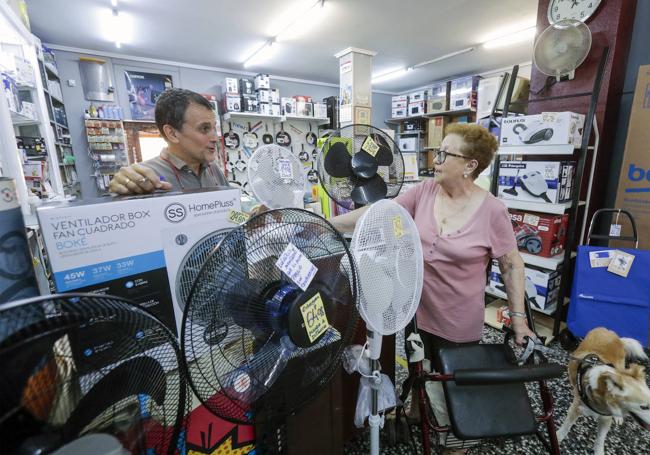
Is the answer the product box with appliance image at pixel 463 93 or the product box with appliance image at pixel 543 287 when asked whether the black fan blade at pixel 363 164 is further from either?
the product box with appliance image at pixel 463 93

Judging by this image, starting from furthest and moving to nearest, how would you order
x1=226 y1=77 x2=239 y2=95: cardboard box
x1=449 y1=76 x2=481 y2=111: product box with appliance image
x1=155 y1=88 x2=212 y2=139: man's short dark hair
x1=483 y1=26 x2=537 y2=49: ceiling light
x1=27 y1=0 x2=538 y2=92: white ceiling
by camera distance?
x1=449 y1=76 x2=481 y2=111: product box with appliance image < x1=226 y1=77 x2=239 y2=95: cardboard box < x1=483 y1=26 x2=537 y2=49: ceiling light < x1=27 y1=0 x2=538 y2=92: white ceiling < x1=155 y1=88 x2=212 y2=139: man's short dark hair

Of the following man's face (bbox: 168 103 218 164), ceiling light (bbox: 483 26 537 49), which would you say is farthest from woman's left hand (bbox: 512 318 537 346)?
ceiling light (bbox: 483 26 537 49)

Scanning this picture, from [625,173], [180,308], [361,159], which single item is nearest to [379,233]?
[180,308]

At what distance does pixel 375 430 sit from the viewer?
0.87m

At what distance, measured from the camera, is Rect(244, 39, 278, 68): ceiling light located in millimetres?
4230

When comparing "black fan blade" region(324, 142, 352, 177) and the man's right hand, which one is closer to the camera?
the man's right hand

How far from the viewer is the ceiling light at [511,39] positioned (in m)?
3.92

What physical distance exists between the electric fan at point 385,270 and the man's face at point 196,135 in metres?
0.99

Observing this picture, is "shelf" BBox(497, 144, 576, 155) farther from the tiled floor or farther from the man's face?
the man's face

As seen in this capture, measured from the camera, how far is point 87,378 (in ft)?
1.24

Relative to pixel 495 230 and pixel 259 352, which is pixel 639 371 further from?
pixel 259 352

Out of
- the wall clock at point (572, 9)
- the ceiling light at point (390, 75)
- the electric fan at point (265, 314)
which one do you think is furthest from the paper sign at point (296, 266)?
the ceiling light at point (390, 75)

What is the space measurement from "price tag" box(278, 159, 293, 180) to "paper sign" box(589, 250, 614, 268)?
6.56 feet

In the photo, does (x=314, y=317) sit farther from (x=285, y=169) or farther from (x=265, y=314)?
(x=285, y=169)
